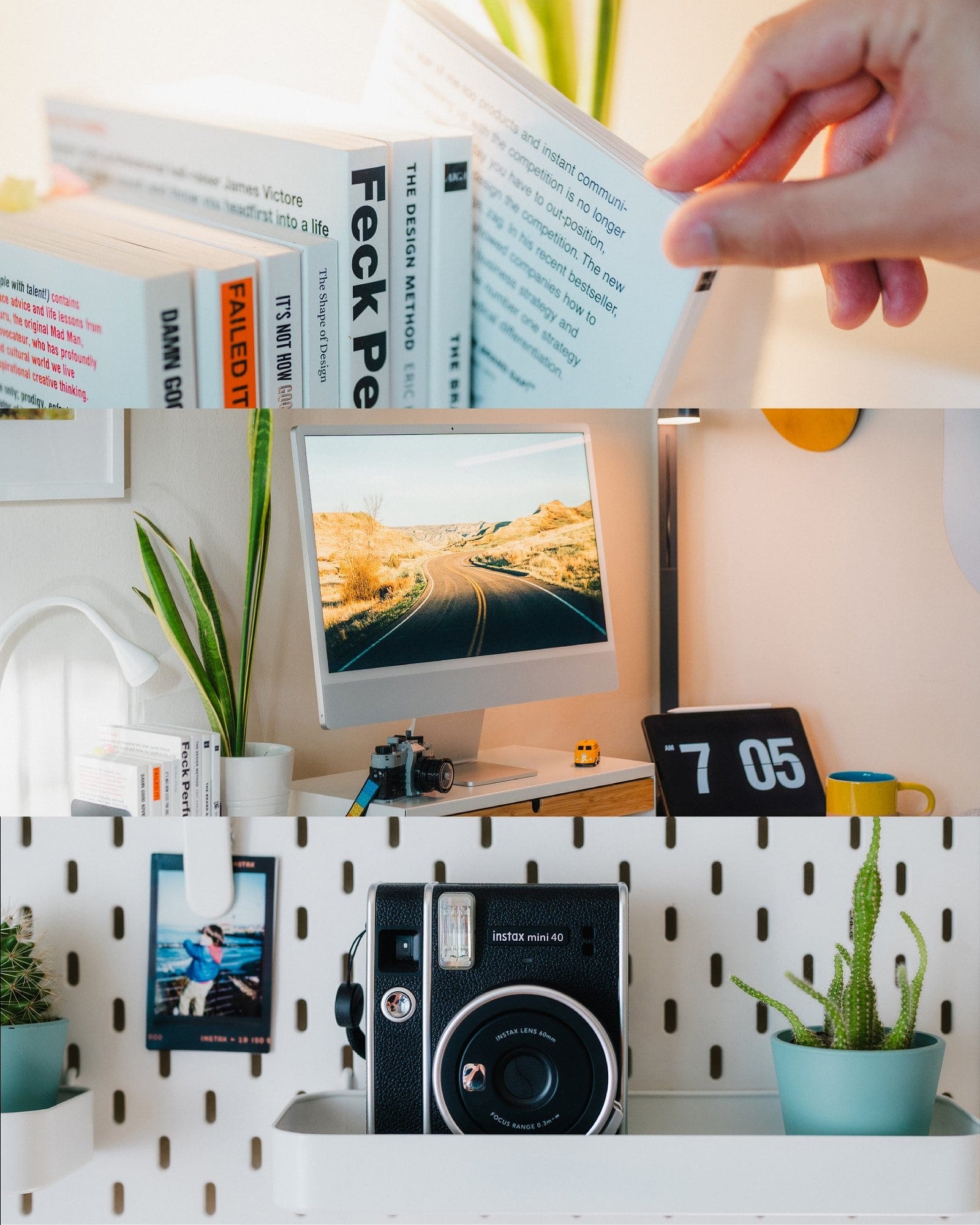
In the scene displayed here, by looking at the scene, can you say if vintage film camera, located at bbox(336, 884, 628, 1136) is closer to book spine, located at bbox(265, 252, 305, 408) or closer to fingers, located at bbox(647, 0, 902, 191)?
book spine, located at bbox(265, 252, 305, 408)

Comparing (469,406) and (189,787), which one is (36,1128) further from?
(469,406)

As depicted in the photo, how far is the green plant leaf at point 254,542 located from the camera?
0.79 m

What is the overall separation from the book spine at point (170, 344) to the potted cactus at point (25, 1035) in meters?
0.41

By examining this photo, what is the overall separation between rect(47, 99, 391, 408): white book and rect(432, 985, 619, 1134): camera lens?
541 mm

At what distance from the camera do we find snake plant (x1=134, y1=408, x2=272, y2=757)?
2.60 ft

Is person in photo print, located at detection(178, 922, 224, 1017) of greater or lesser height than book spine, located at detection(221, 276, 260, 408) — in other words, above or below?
below

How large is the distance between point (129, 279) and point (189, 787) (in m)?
0.36

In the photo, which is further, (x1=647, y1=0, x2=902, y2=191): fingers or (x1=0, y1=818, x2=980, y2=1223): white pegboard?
(x1=0, y1=818, x2=980, y2=1223): white pegboard

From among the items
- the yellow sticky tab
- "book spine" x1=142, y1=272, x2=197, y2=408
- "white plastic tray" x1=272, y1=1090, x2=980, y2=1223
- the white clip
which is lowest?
"white plastic tray" x1=272, y1=1090, x2=980, y2=1223

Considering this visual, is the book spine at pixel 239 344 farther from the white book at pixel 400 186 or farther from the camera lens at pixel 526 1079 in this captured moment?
the camera lens at pixel 526 1079

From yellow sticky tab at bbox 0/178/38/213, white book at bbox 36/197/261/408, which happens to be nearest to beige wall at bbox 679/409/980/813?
white book at bbox 36/197/261/408

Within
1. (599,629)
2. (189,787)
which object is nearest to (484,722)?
(599,629)

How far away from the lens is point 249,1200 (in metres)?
0.88

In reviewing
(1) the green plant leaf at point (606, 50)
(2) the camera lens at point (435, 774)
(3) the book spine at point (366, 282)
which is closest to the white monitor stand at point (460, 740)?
(2) the camera lens at point (435, 774)
